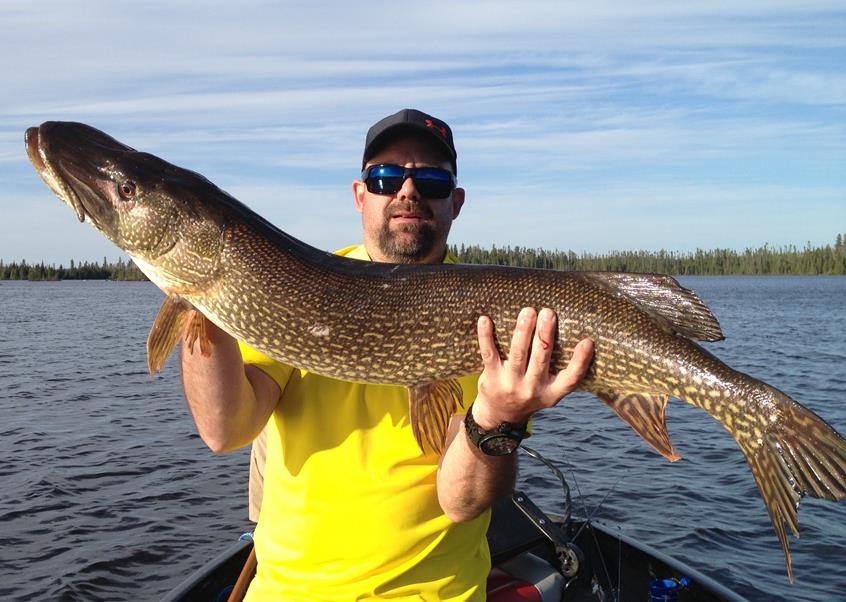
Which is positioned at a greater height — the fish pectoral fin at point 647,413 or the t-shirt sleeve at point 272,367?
the t-shirt sleeve at point 272,367

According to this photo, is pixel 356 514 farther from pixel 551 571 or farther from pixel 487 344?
pixel 551 571

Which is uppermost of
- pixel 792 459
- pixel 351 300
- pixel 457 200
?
pixel 457 200

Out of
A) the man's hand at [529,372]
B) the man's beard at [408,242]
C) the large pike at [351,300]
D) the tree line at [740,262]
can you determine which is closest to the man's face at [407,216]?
the man's beard at [408,242]

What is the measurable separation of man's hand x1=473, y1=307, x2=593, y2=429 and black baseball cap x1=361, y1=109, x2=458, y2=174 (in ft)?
3.38

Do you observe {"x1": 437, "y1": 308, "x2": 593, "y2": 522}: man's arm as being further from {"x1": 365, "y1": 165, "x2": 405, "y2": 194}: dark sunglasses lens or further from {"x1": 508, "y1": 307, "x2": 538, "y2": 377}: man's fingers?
{"x1": 365, "y1": 165, "x2": 405, "y2": 194}: dark sunglasses lens

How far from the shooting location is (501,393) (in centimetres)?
237

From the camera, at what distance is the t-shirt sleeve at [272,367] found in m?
2.70

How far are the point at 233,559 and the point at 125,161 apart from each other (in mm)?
2391

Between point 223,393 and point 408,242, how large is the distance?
39.6 inches

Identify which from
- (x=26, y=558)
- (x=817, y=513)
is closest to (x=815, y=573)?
(x=817, y=513)

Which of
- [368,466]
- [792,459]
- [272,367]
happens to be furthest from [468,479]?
[792,459]

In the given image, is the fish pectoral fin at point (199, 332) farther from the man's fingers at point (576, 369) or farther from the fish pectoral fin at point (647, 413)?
the fish pectoral fin at point (647, 413)

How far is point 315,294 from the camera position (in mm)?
2621

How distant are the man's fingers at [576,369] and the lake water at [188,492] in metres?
2.33
